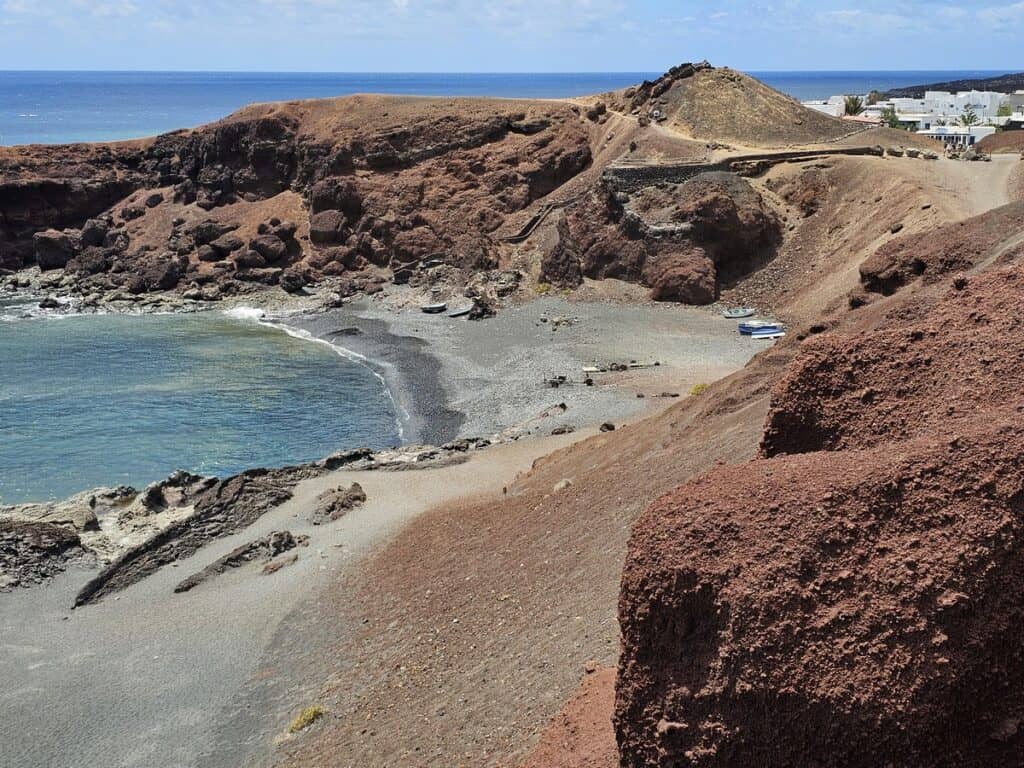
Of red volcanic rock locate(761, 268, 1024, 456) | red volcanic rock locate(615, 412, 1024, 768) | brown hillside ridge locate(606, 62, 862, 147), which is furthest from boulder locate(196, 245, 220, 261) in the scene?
red volcanic rock locate(615, 412, 1024, 768)

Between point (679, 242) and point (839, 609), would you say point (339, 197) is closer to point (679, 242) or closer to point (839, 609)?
point (679, 242)

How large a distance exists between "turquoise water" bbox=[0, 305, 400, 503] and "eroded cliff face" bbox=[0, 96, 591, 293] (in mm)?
9166

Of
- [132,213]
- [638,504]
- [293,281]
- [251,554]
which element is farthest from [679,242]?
[132,213]

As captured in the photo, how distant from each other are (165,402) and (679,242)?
88.1 feet

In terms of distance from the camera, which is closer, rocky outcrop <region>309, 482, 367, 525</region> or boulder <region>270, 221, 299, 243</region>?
rocky outcrop <region>309, 482, 367, 525</region>

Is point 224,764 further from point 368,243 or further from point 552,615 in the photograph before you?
point 368,243

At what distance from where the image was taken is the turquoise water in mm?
34750

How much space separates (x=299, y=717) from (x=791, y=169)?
47912mm

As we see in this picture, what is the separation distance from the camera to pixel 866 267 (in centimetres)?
2370

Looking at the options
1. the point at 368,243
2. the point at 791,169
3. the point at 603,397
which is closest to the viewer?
the point at 603,397

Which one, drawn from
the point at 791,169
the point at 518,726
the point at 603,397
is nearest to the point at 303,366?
the point at 603,397

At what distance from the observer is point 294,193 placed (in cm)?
6975

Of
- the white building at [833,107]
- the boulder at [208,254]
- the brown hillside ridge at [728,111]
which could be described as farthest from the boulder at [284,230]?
the white building at [833,107]

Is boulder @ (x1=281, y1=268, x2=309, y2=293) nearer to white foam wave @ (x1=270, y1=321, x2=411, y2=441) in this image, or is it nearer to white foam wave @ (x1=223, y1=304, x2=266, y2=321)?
white foam wave @ (x1=223, y1=304, x2=266, y2=321)
